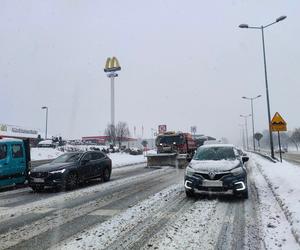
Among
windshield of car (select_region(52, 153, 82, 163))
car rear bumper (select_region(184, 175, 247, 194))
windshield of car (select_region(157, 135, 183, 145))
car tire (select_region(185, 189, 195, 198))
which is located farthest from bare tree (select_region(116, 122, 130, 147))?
car rear bumper (select_region(184, 175, 247, 194))

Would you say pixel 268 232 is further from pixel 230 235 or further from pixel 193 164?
pixel 193 164

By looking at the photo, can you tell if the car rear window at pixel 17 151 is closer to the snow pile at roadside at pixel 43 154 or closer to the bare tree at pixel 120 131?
the snow pile at roadside at pixel 43 154

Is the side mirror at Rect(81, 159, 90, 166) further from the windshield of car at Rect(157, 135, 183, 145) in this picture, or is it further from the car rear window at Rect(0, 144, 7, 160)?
the windshield of car at Rect(157, 135, 183, 145)

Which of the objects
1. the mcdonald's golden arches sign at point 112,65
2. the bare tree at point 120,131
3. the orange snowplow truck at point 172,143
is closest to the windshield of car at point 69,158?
the orange snowplow truck at point 172,143

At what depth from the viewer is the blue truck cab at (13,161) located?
14.9m

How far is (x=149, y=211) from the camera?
30.5ft

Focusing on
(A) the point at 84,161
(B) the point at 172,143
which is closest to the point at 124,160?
(B) the point at 172,143

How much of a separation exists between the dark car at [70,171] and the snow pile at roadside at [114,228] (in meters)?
4.52

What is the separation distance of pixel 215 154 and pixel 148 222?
5.11m

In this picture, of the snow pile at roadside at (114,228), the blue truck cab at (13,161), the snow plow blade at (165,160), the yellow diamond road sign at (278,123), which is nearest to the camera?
the snow pile at roadside at (114,228)

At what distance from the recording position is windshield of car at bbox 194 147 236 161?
40.0 ft

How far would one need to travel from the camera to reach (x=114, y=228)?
24.5 ft

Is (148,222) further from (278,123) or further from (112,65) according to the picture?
(112,65)

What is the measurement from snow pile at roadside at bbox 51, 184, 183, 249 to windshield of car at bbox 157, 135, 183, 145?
1911 centimetres
